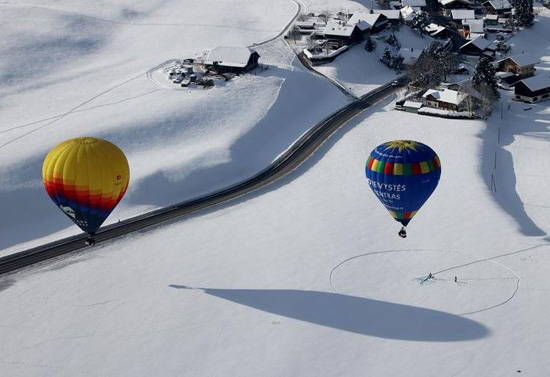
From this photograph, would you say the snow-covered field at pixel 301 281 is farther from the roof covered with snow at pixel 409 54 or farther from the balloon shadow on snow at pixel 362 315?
the roof covered with snow at pixel 409 54

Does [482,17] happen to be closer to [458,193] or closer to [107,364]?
[458,193]

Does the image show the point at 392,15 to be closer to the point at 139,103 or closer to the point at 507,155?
the point at 507,155

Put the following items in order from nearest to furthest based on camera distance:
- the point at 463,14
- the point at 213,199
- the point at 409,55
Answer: the point at 213,199
the point at 409,55
the point at 463,14

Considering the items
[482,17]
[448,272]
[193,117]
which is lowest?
[482,17]

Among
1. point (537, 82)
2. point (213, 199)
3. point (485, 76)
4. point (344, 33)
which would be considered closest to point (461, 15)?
point (344, 33)

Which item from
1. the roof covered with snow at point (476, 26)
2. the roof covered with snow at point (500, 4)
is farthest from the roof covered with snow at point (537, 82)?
the roof covered with snow at point (500, 4)

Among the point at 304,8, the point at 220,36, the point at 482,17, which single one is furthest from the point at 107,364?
the point at 482,17
